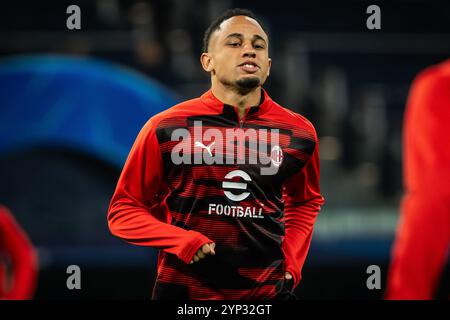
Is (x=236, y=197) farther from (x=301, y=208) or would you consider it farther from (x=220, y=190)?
(x=301, y=208)

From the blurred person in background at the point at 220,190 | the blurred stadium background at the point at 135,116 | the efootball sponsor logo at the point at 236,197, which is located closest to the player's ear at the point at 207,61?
the blurred person in background at the point at 220,190

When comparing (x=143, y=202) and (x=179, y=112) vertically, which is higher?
(x=179, y=112)

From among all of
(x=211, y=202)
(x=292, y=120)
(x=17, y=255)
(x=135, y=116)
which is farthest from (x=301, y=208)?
(x=135, y=116)

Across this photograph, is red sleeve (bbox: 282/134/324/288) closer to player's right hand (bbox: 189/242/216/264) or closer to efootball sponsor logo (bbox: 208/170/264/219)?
efootball sponsor logo (bbox: 208/170/264/219)

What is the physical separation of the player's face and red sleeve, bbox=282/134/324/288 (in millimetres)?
390

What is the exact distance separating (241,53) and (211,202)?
0.52m

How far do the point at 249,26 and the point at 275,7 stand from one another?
7.14 metres

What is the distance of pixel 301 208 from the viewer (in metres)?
3.69

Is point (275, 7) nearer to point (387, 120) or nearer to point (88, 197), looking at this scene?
point (387, 120)

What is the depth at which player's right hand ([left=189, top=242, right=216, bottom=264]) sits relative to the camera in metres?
3.25

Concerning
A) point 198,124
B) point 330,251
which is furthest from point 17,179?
point 198,124

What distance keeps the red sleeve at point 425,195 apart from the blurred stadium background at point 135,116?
3.56 metres

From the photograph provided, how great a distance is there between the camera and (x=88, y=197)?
27.6 feet

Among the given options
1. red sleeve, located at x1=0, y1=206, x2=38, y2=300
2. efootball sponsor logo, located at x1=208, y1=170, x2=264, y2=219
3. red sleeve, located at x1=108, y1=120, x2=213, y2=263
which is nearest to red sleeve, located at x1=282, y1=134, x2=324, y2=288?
efootball sponsor logo, located at x1=208, y1=170, x2=264, y2=219
